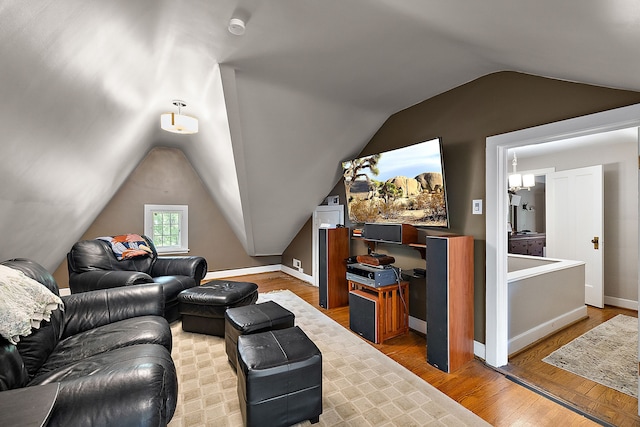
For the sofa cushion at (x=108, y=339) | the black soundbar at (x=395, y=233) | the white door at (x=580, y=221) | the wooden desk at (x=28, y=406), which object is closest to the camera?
the wooden desk at (x=28, y=406)

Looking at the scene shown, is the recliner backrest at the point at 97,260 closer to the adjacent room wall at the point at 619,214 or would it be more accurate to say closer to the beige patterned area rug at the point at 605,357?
the beige patterned area rug at the point at 605,357

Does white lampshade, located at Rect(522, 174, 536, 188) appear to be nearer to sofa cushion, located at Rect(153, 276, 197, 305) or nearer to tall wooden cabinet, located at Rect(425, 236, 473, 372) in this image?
tall wooden cabinet, located at Rect(425, 236, 473, 372)

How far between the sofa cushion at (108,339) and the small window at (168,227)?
3.32 metres

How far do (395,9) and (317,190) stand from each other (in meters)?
2.95

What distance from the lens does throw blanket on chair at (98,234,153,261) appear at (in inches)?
133

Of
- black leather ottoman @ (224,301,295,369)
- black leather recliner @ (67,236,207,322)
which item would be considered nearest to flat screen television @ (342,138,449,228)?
black leather ottoman @ (224,301,295,369)

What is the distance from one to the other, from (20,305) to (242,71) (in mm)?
2108

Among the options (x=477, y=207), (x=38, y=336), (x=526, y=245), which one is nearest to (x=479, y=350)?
(x=477, y=207)

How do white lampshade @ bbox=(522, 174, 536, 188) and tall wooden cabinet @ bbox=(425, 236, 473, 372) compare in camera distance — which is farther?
white lampshade @ bbox=(522, 174, 536, 188)

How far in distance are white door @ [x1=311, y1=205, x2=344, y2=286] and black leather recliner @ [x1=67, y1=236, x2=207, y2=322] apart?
1.78 m

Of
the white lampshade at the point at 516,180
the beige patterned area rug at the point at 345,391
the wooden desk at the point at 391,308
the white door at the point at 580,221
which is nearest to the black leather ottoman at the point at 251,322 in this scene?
the beige patterned area rug at the point at 345,391

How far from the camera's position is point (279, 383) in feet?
4.91

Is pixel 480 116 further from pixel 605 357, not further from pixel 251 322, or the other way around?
pixel 251 322

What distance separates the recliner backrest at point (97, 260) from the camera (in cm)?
297
